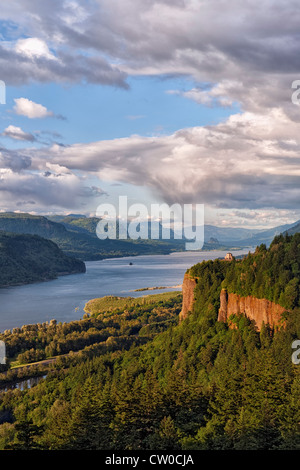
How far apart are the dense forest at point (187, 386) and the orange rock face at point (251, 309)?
1.53 m

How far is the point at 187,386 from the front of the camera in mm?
52031

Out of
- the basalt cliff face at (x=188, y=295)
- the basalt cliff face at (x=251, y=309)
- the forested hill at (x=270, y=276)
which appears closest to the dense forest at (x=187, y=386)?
the forested hill at (x=270, y=276)

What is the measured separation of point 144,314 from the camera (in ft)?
554

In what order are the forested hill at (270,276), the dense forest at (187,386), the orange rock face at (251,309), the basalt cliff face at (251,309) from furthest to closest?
the orange rock face at (251,309), the basalt cliff face at (251,309), the forested hill at (270,276), the dense forest at (187,386)

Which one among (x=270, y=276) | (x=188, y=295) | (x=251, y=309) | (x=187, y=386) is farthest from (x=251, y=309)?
(x=188, y=295)

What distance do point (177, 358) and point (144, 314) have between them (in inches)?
3423

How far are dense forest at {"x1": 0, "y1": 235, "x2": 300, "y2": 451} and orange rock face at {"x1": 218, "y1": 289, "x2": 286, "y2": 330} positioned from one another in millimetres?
1532

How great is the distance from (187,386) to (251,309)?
27.2 m

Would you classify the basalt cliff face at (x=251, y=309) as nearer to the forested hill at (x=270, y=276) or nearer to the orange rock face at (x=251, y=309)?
the orange rock face at (x=251, y=309)

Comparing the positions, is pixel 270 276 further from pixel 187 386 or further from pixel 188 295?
pixel 188 295

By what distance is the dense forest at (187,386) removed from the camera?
40.2m

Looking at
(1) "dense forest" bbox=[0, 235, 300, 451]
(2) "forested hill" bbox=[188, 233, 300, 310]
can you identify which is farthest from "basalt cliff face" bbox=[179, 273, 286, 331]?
(1) "dense forest" bbox=[0, 235, 300, 451]

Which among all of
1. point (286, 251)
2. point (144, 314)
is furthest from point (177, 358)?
point (144, 314)

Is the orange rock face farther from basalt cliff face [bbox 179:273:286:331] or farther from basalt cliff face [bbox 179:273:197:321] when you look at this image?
basalt cliff face [bbox 179:273:197:321]
